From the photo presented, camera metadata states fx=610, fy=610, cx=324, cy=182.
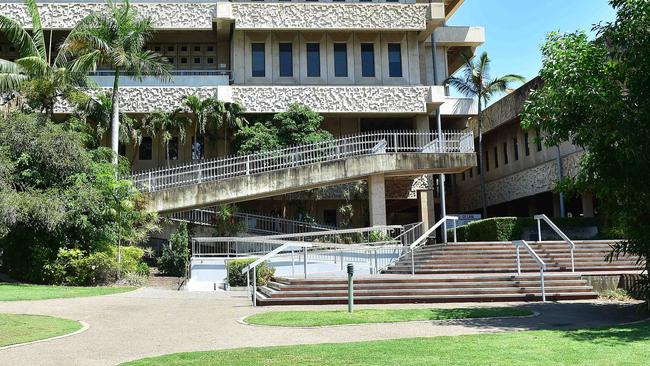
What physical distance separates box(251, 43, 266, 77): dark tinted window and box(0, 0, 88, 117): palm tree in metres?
10.5

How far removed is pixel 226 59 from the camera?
116 ft

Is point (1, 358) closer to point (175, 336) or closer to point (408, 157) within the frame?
point (175, 336)

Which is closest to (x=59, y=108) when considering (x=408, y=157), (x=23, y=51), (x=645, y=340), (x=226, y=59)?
(x=23, y=51)

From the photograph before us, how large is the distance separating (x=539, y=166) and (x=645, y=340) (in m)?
25.3

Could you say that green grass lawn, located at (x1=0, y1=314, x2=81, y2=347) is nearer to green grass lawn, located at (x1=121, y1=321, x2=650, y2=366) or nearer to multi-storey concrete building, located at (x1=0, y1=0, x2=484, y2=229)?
green grass lawn, located at (x1=121, y1=321, x2=650, y2=366)

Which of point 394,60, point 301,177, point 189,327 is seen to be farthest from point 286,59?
point 189,327

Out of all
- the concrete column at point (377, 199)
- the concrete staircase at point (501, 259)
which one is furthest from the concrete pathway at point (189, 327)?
the concrete column at point (377, 199)

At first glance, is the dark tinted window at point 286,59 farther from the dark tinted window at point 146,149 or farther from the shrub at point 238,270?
the shrub at point 238,270

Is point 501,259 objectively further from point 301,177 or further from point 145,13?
point 145,13

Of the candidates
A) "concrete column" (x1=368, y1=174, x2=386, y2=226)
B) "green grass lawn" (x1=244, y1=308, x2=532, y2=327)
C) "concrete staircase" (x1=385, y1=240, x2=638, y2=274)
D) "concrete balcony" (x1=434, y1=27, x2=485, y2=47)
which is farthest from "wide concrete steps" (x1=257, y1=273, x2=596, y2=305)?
"concrete balcony" (x1=434, y1=27, x2=485, y2=47)

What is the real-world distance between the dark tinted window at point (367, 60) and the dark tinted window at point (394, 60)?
3.14 ft

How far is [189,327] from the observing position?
Result: 11570 millimetres

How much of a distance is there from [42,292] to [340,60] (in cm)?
2163

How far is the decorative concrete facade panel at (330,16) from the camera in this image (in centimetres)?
3244
